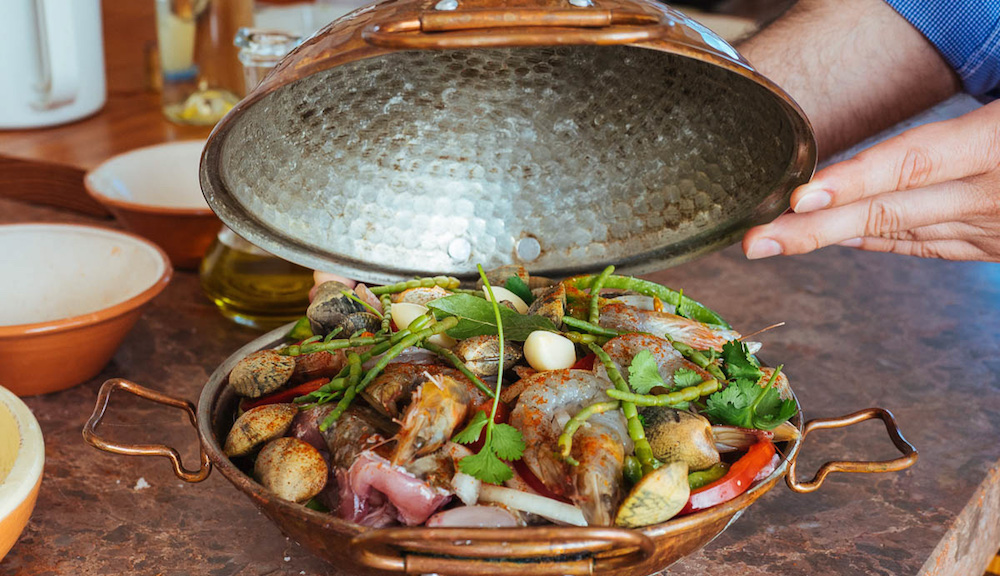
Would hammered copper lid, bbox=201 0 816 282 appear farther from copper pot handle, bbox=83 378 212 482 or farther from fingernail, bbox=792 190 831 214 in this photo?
copper pot handle, bbox=83 378 212 482

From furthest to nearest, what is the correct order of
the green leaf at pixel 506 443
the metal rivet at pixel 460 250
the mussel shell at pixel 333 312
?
the metal rivet at pixel 460 250 < the mussel shell at pixel 333 312 < the green leaf at pixel 506 443

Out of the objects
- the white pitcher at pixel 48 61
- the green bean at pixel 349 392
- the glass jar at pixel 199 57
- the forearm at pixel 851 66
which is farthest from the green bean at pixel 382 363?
the white pitcher at pixel 48 61

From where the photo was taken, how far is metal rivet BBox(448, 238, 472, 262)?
1.10 m

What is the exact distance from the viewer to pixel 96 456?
99 centimetres

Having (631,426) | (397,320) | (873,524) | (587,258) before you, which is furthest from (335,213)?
(873,524)

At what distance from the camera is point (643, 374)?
751 mm

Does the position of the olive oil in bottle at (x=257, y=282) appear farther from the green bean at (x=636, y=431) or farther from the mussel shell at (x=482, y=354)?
the green bean at (x=636, y=431)

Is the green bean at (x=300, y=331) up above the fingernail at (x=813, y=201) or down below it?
below

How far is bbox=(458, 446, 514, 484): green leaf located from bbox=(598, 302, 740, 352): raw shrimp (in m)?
0.25

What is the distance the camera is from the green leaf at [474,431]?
2.33 feet

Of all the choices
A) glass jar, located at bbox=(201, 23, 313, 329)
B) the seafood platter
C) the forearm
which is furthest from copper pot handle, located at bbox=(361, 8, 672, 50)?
the forearm

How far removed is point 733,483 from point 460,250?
509 millimetres

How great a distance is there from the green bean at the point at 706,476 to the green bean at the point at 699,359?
0.30ft

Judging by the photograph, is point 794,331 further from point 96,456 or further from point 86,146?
point 86,146
